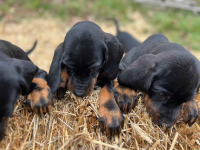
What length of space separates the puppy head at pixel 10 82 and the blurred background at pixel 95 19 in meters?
5.34

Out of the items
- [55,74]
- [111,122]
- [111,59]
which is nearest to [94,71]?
[111,59]

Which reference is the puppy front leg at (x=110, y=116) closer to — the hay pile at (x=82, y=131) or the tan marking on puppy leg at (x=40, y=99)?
the hay pile at (x=82, y=131)

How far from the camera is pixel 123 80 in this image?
350 centimetres

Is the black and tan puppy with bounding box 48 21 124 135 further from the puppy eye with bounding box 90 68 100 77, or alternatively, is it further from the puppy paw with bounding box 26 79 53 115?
the puppy paw with bounding box 26 79 53 115

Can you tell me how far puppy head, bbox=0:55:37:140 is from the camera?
247 cm

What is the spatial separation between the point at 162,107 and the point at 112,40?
57.0 inches

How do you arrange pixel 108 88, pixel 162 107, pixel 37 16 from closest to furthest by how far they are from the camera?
pixel 162 107 < pixel 108 88 < pixel 37 16

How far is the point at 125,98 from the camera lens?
3420 millimetres

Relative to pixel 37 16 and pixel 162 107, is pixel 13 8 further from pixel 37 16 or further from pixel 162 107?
pixel 162 107

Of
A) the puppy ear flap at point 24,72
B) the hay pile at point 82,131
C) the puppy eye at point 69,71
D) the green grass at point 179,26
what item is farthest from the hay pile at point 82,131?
the green grass at point 179,26

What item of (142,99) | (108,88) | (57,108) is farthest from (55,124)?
(142,99)

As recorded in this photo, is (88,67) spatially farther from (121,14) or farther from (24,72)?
(121,14)

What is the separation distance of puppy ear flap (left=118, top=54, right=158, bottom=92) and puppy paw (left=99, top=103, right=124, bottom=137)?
60cm

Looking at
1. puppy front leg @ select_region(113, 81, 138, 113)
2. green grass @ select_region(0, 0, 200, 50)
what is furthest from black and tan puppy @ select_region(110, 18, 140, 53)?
green grass @ select_region(0, 0, 200, 50)
